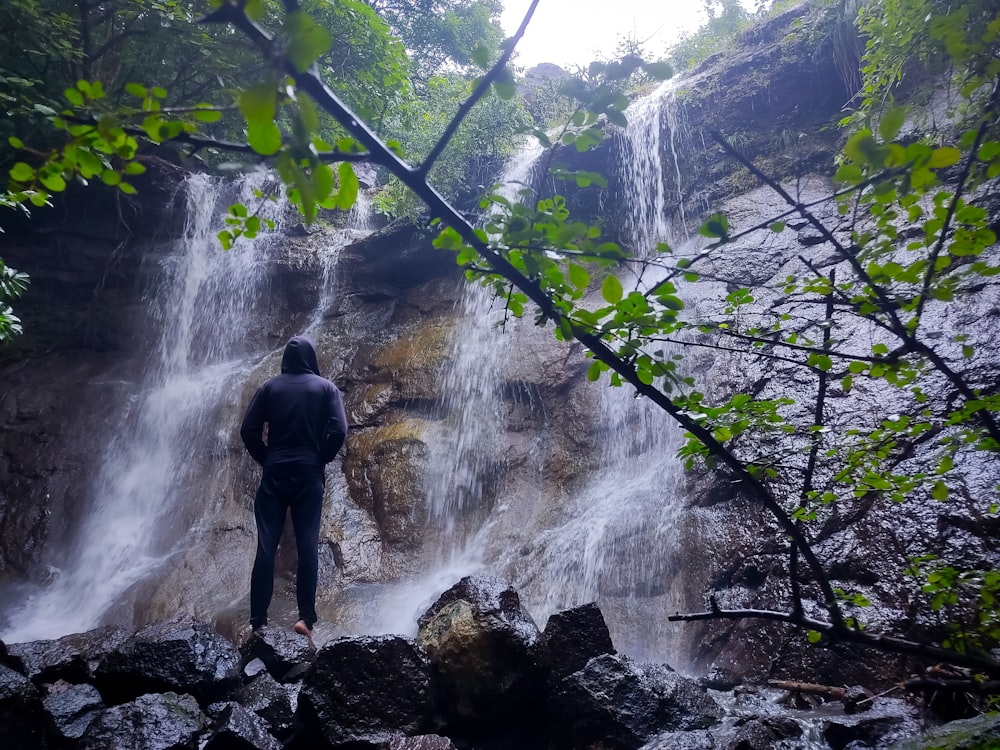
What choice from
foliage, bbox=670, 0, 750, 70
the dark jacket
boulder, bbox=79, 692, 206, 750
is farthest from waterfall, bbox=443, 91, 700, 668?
foliage, bbox=670, 0, 750, 70

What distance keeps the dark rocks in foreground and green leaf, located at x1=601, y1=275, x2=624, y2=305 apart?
2.18 metres

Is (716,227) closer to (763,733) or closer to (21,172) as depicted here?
(21,172)

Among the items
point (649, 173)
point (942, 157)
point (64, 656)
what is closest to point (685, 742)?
point (942, 157)

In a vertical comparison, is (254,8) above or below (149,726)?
above

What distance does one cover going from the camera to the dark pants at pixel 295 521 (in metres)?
4.21

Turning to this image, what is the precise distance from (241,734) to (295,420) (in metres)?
2.12

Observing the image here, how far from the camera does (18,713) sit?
2.62 metres

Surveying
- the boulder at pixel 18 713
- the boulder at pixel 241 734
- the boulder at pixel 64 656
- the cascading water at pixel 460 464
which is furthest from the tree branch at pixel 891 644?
the cascading water at pixel 460 464

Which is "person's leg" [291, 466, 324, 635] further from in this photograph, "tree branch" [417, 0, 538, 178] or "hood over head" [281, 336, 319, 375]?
"tree branch" [417, 0, 538, 178]

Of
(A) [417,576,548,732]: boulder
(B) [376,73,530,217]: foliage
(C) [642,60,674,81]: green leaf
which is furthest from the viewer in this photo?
(B) [376,73,530,217]: foliage

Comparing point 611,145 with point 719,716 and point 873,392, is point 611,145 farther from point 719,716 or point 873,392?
point 719,716

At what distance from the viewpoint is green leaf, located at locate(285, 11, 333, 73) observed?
31.1 inches

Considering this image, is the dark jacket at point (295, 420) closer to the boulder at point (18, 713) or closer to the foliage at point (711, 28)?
the boulder at point (18, 713)

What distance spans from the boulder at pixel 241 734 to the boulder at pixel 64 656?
4.59 ft
